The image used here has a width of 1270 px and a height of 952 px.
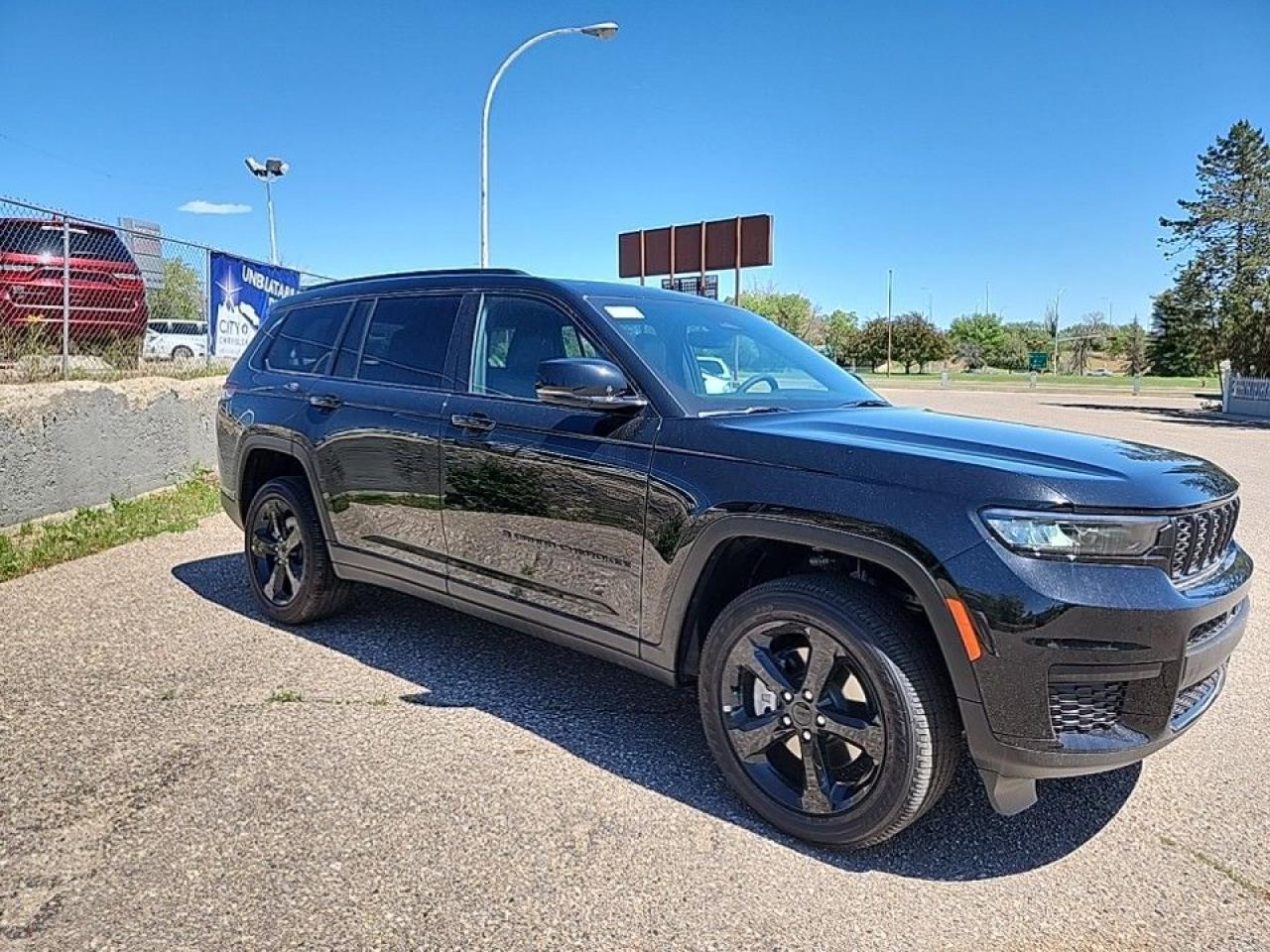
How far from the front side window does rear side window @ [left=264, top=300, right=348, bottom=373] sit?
46.9 inches

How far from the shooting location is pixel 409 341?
14.5 ft

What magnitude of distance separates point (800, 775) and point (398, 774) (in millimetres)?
1433

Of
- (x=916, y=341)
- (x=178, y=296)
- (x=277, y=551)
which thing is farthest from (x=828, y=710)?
(x=916, y=341)

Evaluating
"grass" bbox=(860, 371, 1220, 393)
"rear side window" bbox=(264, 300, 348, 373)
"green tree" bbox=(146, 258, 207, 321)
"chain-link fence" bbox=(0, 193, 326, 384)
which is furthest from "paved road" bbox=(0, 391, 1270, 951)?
"grass" bbox=(860, 371, 1220, 393)

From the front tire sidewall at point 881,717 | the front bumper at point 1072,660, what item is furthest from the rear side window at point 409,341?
the front bumper at point 1072,660

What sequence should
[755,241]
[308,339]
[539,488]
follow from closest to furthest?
[539,488] < [308,339] < [755,241]

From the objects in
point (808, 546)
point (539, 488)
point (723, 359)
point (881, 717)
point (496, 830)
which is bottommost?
point (496, 830)

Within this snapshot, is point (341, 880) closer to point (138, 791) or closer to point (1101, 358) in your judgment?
point (138, 791)

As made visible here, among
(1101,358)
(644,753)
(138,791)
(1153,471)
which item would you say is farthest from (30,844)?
(1101,358)

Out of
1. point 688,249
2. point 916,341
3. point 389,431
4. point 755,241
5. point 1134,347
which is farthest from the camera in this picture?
point 1134,347

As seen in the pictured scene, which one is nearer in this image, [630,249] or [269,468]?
[269,468]

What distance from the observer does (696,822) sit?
305 cm

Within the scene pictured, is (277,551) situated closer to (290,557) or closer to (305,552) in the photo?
(290,557)

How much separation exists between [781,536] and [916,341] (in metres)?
74.9
